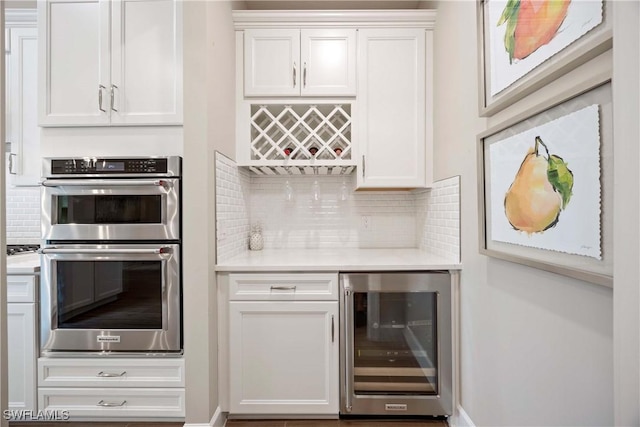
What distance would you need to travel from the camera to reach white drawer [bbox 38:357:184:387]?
179 cm

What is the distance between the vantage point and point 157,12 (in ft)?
5.95

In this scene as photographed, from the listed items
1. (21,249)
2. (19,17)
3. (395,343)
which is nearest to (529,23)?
(395,343)

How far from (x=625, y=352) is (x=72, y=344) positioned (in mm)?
2365

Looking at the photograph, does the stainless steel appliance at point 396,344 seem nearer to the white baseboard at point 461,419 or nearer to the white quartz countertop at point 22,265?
the white baseboard at point 461,419

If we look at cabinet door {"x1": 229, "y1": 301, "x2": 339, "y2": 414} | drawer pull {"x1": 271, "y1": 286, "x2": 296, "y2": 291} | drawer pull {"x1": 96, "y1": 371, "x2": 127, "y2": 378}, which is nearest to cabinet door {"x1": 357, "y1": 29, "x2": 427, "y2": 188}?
drawer pull {"x1": 271, "y1": 286, "x2": 296, "y2": 291}

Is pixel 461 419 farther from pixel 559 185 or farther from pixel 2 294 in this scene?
pixel 2 294

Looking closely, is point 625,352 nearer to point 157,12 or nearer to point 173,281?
point 173,281

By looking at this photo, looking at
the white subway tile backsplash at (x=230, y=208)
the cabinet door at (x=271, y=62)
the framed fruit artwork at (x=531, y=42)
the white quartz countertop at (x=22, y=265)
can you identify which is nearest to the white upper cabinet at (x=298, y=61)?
the cabinet door at (x=271, y=62)

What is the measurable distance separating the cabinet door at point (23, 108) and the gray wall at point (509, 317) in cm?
270

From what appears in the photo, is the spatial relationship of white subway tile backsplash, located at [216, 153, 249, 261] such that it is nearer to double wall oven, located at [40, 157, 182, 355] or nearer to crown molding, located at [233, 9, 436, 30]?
double wall oven, located at [40, 157, 182, 355]

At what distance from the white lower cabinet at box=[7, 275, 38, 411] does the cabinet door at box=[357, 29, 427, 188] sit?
209cm

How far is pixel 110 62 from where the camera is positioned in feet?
6.01

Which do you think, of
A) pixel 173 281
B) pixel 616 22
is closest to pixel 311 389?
pixel 173 281

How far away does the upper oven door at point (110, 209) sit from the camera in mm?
1736
